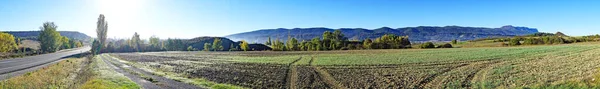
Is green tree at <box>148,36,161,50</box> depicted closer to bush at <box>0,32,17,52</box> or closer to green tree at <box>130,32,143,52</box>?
green tree at <box>130,32,143,52</box>

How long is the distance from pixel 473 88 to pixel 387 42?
87.0 m

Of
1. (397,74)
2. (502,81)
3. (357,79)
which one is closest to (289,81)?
(357,79)

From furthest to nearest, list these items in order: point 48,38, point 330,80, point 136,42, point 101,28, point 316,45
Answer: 1. point 136,42
2. point 48,38
3. point 316,45
4. point 101,28
5. point 330,80

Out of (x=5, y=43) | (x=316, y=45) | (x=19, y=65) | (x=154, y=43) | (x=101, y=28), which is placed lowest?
(x=19, y=65)

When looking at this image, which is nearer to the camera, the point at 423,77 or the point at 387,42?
the point at 423,77

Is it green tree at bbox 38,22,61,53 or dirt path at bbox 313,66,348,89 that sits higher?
green tree at bbox 38,22,61,53

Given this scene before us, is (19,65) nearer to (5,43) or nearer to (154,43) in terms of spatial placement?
(5,43)

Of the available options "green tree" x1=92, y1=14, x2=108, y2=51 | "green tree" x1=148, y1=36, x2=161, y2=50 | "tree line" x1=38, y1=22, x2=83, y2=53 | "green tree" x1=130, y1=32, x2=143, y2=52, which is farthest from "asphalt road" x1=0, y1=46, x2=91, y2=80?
"green tree" x1=148, y1=36, x2=161, y2=50

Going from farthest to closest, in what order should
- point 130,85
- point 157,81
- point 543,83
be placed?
point 157,81
point 130,85
point 543,83

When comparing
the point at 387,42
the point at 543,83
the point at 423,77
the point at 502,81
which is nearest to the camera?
the point at 543,83

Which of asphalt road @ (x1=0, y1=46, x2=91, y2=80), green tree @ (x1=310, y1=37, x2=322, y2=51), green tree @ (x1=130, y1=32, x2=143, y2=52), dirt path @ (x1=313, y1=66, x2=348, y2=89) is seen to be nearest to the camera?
dirt path @ (x1=313, y1=66, x2=348, y2=89)

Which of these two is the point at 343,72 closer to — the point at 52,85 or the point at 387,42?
the point at 52,85

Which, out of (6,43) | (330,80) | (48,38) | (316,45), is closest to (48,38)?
(48,38)

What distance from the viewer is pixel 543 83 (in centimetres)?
1998
